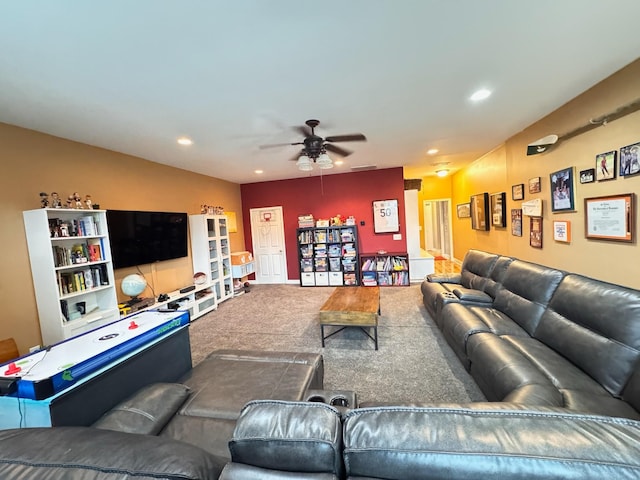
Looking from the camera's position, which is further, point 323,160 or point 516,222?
point 516,222

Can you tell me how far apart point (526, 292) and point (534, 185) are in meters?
2.06

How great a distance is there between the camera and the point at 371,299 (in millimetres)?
3453

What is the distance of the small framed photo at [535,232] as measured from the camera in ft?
12.0

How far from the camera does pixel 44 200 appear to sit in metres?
2.75

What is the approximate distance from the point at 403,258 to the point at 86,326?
5260 millimetres

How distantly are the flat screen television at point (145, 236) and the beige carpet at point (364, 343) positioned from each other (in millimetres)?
1248

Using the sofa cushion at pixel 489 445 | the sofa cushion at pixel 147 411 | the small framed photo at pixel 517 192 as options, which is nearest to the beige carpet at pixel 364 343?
the sofa cushion at pixel 147 411

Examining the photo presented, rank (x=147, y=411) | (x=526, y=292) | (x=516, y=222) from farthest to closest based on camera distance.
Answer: (x=516, y=222)
(x=526, y=292)
(x=147, y=411)

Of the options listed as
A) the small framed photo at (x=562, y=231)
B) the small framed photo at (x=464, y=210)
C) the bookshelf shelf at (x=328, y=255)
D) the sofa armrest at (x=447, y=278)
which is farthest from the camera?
the small framed photo at (x=464, y=210)

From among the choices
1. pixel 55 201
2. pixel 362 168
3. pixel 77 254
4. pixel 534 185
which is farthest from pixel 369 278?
pixel 55 201

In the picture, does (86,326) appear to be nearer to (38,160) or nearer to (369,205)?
(38,160)

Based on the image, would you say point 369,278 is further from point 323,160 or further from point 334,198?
point 323,160

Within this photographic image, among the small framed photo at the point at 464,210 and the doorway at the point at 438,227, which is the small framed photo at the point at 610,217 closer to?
the small framed photo at the point at 464,210

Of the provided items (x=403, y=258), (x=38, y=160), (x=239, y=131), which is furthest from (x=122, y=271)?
(x=403, y=258)
